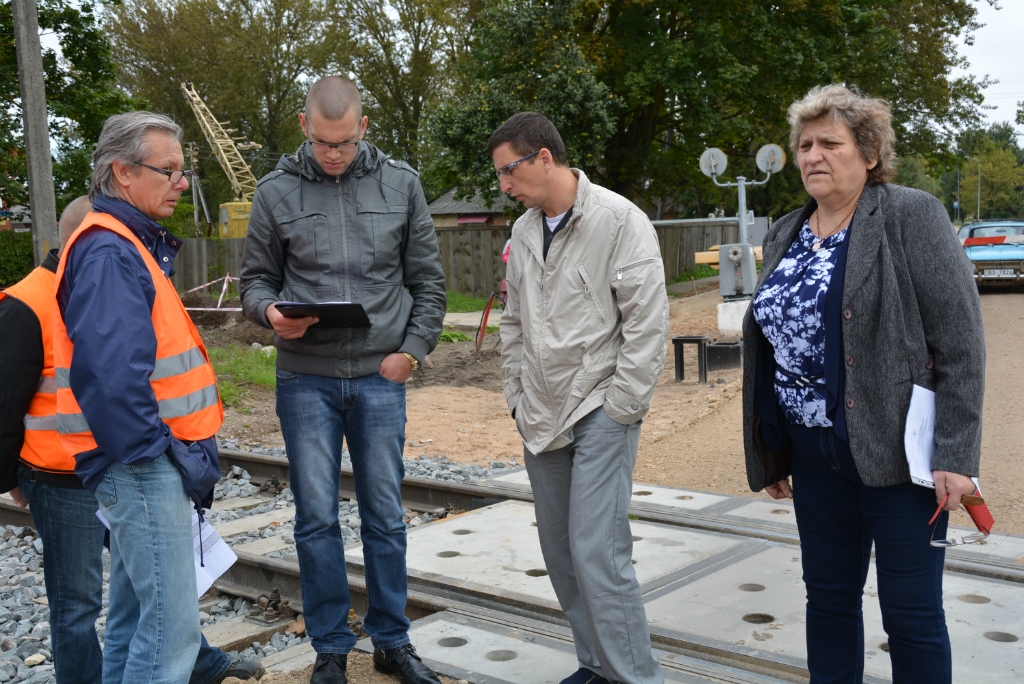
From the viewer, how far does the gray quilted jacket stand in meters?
3.83

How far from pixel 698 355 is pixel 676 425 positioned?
7.52ft

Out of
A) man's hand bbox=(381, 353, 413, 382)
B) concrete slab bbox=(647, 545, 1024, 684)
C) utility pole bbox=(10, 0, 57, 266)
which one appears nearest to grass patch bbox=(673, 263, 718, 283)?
utility pole bbox=(10, 0, 57, 266)

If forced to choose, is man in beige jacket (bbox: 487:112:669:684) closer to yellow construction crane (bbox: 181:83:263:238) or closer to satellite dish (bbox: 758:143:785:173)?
satellite dish (bbox: 758:143:785:173)

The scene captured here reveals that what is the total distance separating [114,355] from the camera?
2.70m

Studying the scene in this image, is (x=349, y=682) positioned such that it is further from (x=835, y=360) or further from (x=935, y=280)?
(x=935, y=280)

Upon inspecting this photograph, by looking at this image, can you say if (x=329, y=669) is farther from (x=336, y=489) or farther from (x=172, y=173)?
(x=172, y=173)

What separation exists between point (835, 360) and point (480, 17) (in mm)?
22208

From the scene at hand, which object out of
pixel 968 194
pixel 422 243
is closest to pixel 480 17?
pixel 422 243

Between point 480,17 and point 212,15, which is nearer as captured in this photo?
point 480,17

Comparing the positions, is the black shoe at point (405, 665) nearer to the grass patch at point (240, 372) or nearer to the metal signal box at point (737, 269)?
the grass patch at point (240, 372)

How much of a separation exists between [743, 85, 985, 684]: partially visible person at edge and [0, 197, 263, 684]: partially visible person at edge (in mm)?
2372

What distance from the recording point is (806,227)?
321 centimetres

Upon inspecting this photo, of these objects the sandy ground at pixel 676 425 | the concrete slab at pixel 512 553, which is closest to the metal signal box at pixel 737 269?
the sandy ground at pixel 676 425

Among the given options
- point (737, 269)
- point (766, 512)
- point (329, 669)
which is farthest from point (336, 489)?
point (737, 269)
